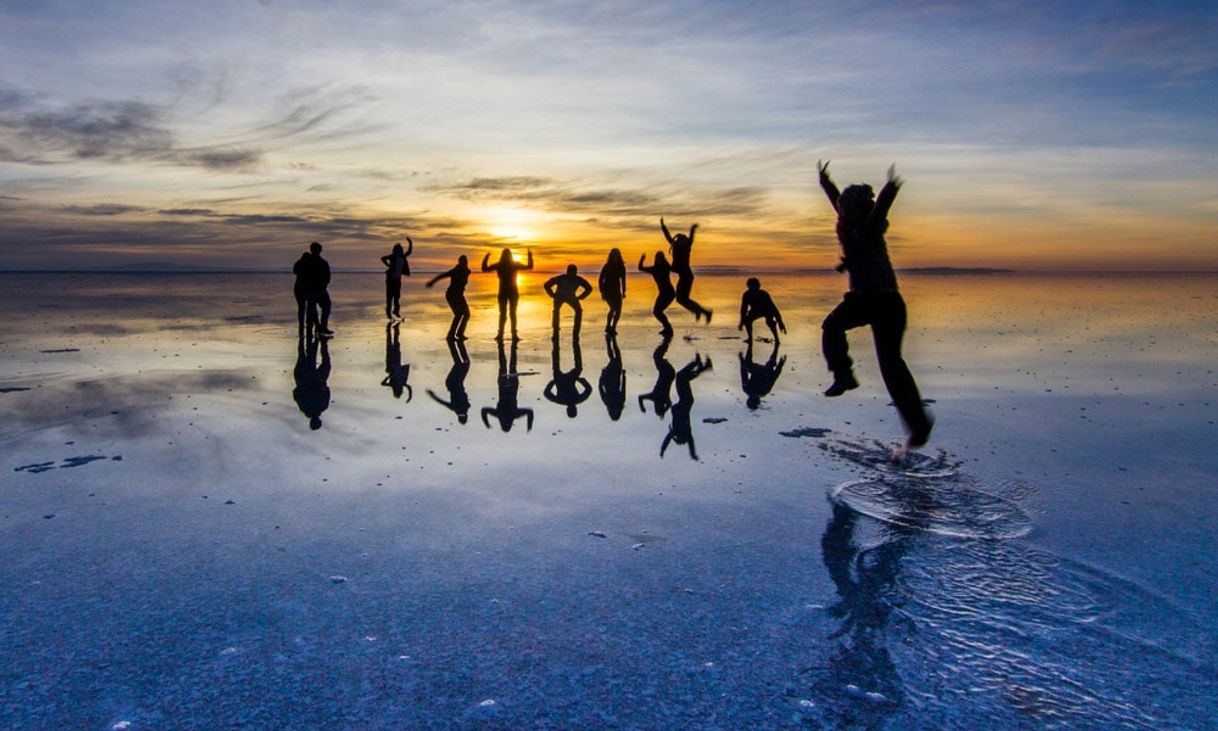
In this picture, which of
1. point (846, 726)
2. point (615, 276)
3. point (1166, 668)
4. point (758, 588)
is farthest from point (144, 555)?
point (615, 276)

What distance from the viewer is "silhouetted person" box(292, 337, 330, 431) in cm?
875

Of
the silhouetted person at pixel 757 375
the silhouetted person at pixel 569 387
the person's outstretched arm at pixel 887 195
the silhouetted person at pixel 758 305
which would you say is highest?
the person's outstretched arm at pixel 887 195

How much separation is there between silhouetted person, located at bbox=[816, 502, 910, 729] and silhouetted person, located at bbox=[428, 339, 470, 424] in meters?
4.81

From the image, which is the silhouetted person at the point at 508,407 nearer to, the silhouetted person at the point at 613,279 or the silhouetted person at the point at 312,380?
the silhouetted person at the point at 312,380

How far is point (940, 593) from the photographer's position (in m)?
3.80

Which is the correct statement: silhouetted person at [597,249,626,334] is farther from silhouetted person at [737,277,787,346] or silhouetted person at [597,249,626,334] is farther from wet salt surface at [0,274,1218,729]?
wet salt surface at [0,274,1218,729]

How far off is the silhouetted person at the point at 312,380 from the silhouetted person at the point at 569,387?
2.67 metres

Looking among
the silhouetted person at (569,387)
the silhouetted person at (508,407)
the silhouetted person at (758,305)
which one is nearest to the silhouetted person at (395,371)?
the silhouetted person at (508,407)

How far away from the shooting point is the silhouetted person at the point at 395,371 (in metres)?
10.1

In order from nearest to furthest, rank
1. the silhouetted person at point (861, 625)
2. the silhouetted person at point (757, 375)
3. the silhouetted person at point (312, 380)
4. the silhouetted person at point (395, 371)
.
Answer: the silhouetted person at point (861, 625) < the silhouetted person at point (312, 380) < the silhouetted person at point (757, 375) < the silhouetted person at point (395, 371)

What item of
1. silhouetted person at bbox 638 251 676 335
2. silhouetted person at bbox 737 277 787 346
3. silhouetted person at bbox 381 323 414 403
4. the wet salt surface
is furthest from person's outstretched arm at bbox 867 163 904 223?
silhouetted person at bbox 638 251 676 335

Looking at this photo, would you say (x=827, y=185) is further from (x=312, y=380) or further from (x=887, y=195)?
(x=312, y=380)

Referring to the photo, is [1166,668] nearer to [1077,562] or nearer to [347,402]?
[1077,562]

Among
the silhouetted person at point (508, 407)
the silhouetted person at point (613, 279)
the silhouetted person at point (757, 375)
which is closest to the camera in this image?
the silhouetted person at point (508, 407)
